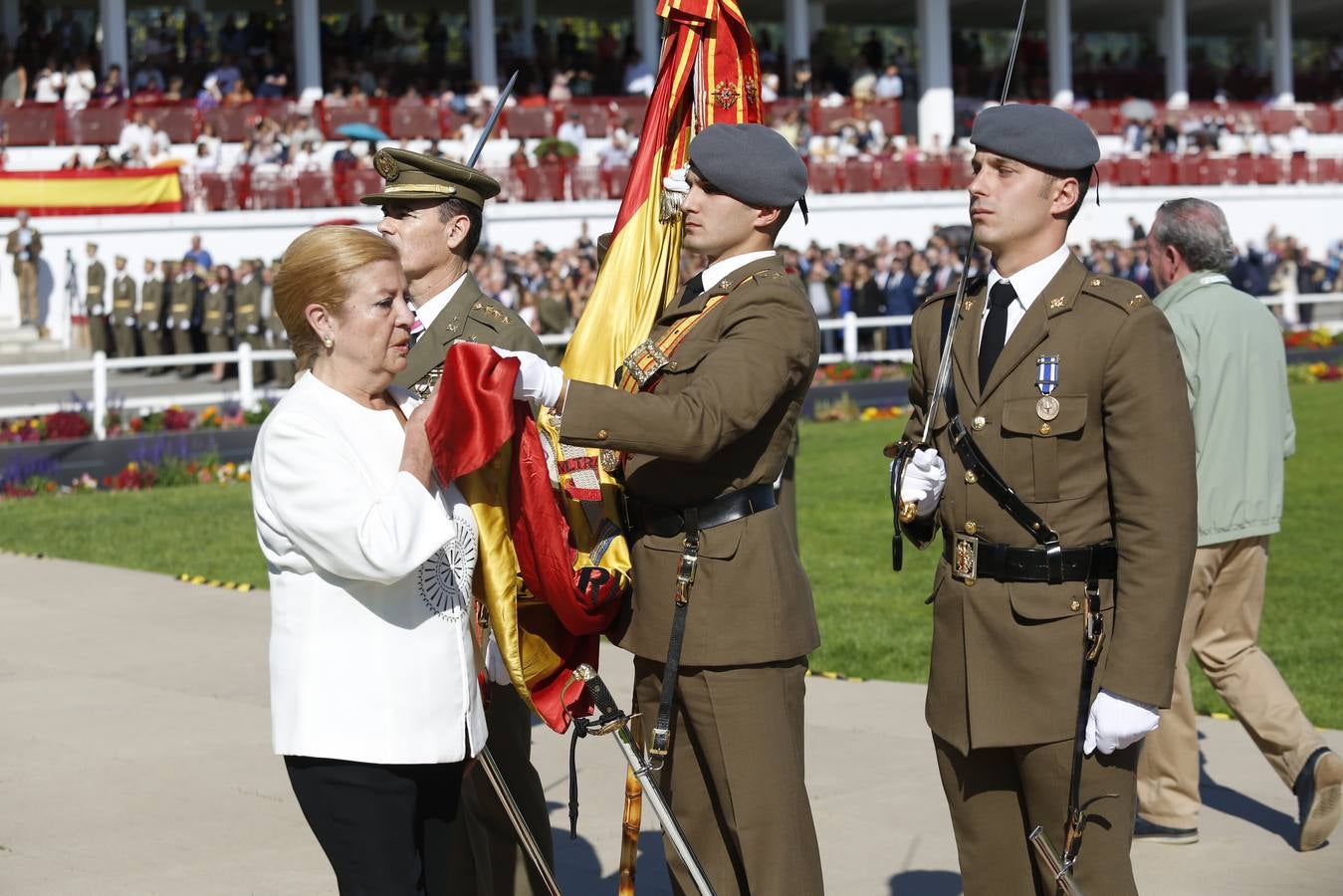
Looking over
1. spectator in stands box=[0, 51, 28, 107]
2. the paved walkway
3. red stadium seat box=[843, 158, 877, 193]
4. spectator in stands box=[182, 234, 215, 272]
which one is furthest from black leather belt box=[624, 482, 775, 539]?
red stadium seat box=[843, 158, 877, 193]

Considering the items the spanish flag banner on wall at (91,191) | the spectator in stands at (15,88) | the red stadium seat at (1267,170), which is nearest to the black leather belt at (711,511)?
the spanish flag banner on wall at (91,191)

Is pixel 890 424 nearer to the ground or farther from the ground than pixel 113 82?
nearer to the ground

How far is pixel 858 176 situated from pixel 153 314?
51.7ft

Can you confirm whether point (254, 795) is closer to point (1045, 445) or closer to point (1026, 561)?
point (1026, 561)

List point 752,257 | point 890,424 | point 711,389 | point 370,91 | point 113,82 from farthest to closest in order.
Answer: point 370,91 → point 113,82 → point 890,424 → point 752,257 → point 711,389

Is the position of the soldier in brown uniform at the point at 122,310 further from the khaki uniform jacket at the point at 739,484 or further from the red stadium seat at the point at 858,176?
the khaki uniform jacket at the point at 739,484

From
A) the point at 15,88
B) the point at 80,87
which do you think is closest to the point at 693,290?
the point at 80,87

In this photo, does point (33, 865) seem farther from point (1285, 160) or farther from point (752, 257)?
point (1285, 160)

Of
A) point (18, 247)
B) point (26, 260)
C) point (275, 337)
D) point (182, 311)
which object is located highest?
point (18, 247)

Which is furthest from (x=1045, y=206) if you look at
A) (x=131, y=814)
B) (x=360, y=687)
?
(x=131, y=814)

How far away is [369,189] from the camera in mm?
31562

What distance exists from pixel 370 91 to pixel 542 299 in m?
15.3

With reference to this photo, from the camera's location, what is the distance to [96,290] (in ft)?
93.5

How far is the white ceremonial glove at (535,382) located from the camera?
3688 millimetres
